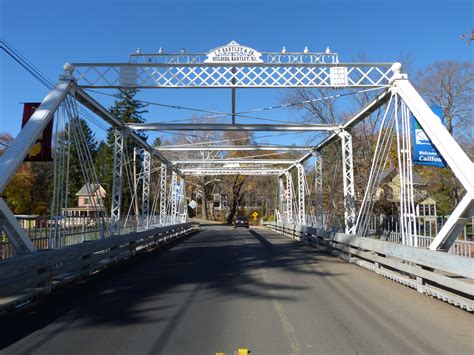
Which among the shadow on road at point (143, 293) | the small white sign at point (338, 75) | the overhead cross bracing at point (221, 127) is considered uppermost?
the small white sign at point (338, 75)

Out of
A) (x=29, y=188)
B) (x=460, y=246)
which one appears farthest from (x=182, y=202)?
(x=460, y=246)

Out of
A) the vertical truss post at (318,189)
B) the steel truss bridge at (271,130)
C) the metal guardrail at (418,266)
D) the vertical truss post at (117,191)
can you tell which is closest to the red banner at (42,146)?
the steel truss bridge at (271,130)

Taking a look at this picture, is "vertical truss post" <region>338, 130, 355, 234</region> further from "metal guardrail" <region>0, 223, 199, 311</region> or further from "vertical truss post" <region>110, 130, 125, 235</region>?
"vertical truss post" <region>110, 130, 125, 235</region>

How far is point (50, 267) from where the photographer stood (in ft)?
30.8

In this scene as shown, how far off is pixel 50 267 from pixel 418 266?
7.62 metres

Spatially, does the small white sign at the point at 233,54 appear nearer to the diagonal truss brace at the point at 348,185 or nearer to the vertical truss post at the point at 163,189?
the diagonal truss brace at the point at 348,185

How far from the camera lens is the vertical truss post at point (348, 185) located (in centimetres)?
1805

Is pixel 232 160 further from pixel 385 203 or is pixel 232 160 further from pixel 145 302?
pixel 145 302

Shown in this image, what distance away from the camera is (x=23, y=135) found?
10453 millimetres

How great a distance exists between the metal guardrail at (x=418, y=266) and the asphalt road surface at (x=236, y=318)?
0.28 metres

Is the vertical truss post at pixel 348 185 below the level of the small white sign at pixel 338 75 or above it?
below

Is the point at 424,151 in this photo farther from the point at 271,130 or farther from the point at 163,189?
the point at 163,189

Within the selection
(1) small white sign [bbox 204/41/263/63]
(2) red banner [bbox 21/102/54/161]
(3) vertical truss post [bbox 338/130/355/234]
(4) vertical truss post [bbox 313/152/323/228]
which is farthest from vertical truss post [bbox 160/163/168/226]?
(2) red banner [bbox 21/102/54/161]

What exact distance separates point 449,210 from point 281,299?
27520mm
